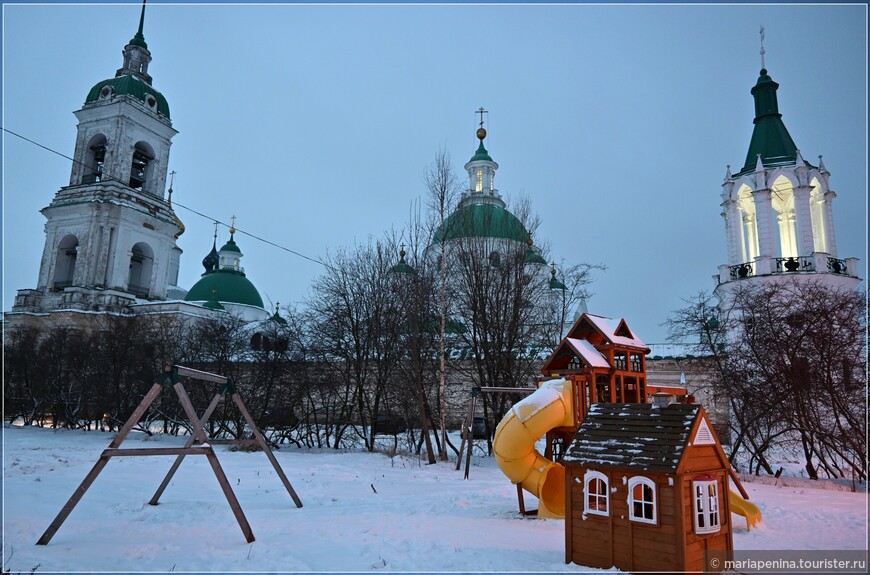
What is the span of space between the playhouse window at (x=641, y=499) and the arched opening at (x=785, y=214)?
28.4 m

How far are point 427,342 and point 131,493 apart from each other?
37.3ft

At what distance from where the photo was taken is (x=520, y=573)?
22.7 feet

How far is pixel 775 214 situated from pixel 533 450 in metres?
28.6

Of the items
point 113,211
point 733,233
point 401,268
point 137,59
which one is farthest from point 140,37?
point 733,233

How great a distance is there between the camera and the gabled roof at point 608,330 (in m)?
11.7

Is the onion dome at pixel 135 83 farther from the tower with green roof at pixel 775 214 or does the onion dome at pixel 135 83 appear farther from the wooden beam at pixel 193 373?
the tower with green roof at pixel 775 214

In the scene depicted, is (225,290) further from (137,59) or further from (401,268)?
(401,268)

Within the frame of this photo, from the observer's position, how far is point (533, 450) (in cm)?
1031

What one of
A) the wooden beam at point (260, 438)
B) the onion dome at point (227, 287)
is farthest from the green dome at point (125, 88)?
the wooden beam at point (260, 438)

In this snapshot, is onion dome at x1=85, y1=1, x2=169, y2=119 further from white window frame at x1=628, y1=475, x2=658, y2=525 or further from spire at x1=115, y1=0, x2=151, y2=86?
white window frame at x1=628, y1=475, x2=658, y2=525

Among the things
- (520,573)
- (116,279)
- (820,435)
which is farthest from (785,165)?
(116,279)

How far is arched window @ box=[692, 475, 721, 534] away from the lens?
7.18 metres

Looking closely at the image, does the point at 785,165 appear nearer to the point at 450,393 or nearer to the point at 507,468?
the point at 450,393

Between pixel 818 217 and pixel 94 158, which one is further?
pixel 94 158
